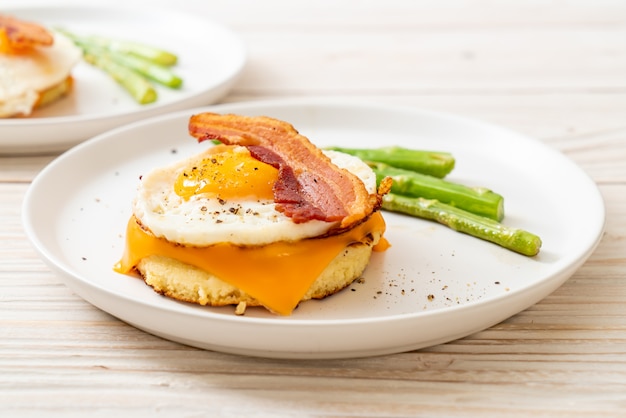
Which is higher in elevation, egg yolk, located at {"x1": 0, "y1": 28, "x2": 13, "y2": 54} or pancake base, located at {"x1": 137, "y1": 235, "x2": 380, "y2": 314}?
pancake base, located at {"x1": 137, "y1": 235, "x2": 380, "y2": 314}

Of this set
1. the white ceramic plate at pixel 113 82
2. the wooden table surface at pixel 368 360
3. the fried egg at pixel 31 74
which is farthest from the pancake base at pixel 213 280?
the fried egg at pixel 31 74

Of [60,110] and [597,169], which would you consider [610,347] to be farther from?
[60,110]

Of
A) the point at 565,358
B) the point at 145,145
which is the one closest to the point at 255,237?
the point at 565,358

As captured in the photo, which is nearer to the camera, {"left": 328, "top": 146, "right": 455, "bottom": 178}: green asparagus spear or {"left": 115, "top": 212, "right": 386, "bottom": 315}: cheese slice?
{"left": 115, "top": 212, "right": 386, "bottom": 315}: cheese slice

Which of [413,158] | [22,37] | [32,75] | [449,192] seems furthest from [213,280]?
[22,37]

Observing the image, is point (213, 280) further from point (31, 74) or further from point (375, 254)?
point (31, 74)

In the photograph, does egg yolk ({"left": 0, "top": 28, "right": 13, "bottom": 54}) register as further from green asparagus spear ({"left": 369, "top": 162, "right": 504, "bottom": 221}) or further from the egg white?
green asparagus spear ({"left": 369, "top": 162, "right": 504, "bottom": 221})

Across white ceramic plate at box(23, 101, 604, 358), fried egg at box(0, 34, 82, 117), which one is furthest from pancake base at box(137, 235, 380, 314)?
fried egg at box(0, 34, 82, 117)

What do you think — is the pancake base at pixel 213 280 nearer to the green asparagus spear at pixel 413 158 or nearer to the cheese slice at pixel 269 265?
the cheese slice at pixel 269 265
